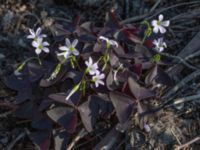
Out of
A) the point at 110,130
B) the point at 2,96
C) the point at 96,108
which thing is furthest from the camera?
the point at 2,96

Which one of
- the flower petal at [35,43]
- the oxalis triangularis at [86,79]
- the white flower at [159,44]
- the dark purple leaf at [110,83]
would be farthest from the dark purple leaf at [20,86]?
the white flower at [159,44]

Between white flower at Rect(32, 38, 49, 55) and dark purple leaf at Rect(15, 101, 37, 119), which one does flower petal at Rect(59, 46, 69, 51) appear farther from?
dark purple leaf at Rect(15, 101, 37, 119)

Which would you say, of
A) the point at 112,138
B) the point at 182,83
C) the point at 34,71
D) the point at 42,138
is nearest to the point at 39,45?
the point at 34,71

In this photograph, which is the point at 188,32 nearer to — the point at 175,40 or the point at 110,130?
the point at 175,40

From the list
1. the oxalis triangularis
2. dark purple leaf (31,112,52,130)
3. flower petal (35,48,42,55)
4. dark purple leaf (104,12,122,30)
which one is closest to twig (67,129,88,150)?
the oxalis triangularis

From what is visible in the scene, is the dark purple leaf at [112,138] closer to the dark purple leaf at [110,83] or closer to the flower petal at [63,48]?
the dark purple leaf at [110,83]

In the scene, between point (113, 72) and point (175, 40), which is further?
point (175, 40)

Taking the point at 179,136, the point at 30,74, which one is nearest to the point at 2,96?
the point at 30,74

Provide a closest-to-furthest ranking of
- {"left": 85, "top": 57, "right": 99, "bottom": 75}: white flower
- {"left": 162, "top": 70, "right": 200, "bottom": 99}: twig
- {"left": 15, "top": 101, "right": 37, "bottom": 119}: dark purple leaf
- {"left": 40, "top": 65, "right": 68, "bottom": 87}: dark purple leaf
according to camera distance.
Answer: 1. {"left": 85, "top": 57, "right": 99, "bottom": 75}: white flower
2. {"left": 40, "top": 65, "right": 68, "bottom": 87}: dark purple leaf
3. {"left": 15, "top": 101, "right": 37, "bottom": 119}: dark purple leaf
4. {"left": 162, "top": 70, "right": 200, "bottom": 99}: twig
